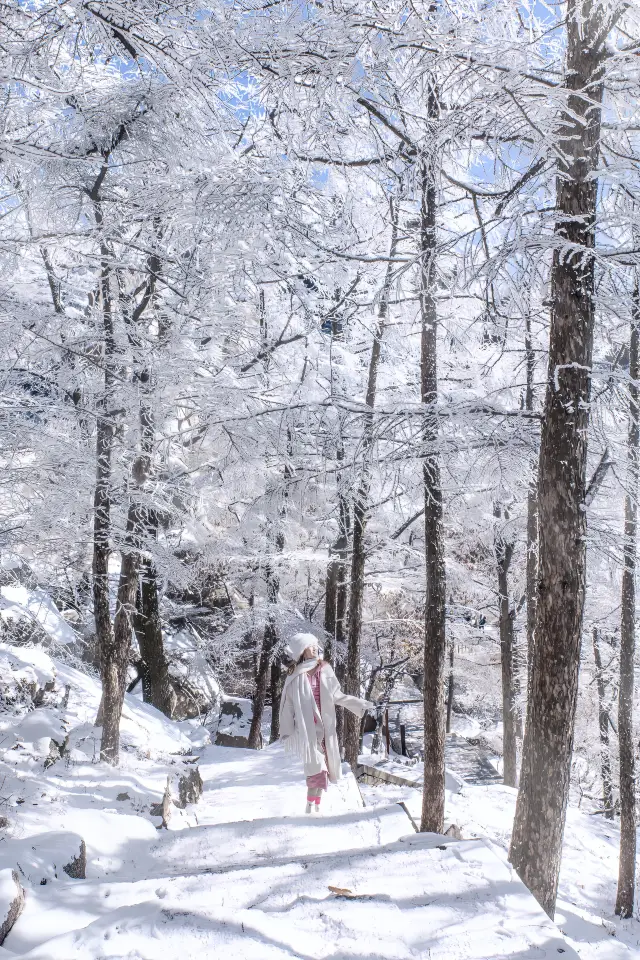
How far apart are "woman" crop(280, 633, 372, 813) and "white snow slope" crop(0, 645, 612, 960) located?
0.52 m

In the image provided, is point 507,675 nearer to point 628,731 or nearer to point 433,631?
point 628,731

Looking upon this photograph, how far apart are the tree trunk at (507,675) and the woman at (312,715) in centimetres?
972

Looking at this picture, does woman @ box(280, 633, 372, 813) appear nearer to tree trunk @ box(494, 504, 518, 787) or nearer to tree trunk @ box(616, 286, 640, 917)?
tree trunk @ box(616, 286, 640, 917)

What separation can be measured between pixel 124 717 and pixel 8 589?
4.06 meters

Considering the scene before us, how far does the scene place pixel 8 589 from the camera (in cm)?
1404

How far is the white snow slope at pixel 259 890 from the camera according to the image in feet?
9.82

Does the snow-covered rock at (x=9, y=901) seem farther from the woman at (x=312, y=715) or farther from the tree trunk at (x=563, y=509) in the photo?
the tree trunk at (x=563, y=509)

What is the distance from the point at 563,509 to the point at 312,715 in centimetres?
331

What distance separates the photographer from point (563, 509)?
5.02 metres

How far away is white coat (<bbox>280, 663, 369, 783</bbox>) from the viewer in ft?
20.9

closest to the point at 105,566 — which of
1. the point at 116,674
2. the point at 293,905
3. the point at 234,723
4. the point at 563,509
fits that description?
the point at 116,674

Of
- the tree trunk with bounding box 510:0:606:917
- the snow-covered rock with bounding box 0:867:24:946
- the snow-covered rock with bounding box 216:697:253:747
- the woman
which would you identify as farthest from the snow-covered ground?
the snow-covered rock with bounding box 216:697:253:747

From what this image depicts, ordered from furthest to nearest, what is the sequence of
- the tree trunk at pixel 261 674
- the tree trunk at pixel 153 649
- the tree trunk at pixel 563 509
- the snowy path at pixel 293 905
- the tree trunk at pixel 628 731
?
the tree trunk at pixel 153 649, the tree trunk at pixel 261 674, the tree trunk at pixel 628 731, the tree trunk at pixel 563 509, the snowy path at pixel 293 905

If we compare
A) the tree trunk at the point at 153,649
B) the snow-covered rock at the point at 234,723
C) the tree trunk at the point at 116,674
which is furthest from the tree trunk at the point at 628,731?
the tree trunk at the point at 153,649
